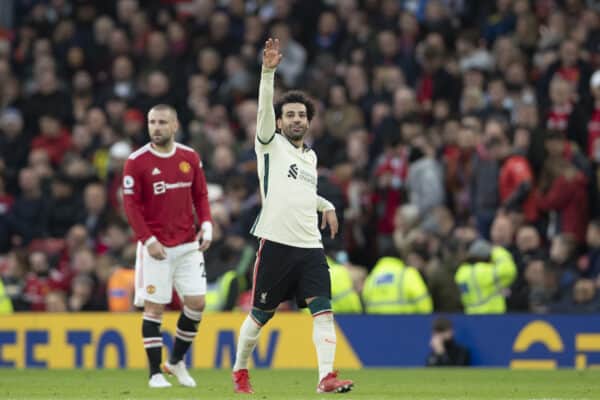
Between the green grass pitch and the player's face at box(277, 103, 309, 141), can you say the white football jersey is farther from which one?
the green grass pitch

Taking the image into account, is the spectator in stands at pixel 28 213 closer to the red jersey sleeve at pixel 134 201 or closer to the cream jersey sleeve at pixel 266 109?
the red jersey sleeve at pixel 134 201

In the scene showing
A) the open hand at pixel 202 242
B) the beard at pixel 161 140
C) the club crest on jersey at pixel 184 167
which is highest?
the beard at pixel 161 140

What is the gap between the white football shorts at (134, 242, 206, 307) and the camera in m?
12.8

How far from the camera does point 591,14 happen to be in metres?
20.4

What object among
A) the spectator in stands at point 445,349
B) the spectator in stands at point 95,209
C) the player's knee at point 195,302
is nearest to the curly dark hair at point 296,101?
the player's knee at point 195,302

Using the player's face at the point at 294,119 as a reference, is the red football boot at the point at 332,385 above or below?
below

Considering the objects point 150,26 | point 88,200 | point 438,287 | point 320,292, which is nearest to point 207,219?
point 320,292

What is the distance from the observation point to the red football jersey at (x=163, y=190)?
41.7 ft

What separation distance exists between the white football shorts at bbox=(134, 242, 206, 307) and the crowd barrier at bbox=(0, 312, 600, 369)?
4482 millimetres

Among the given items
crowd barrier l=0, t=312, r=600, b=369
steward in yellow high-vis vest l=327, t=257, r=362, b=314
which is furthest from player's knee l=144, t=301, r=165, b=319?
crowd barrier l=0, t=312, r=600, b=369

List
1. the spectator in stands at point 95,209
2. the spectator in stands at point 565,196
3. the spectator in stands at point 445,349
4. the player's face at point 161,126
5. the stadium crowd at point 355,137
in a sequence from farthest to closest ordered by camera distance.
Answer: the spectator in stands at point 95,209, the spectator in stands at point 565,196, the stadium crowd at point 355,137, the spectator in stands at point 445,349, the player's face at point 161,126

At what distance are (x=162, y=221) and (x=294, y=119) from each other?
6.36ft

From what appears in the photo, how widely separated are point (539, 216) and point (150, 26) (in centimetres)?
881

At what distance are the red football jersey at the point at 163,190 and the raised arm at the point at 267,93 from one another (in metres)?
1.66
